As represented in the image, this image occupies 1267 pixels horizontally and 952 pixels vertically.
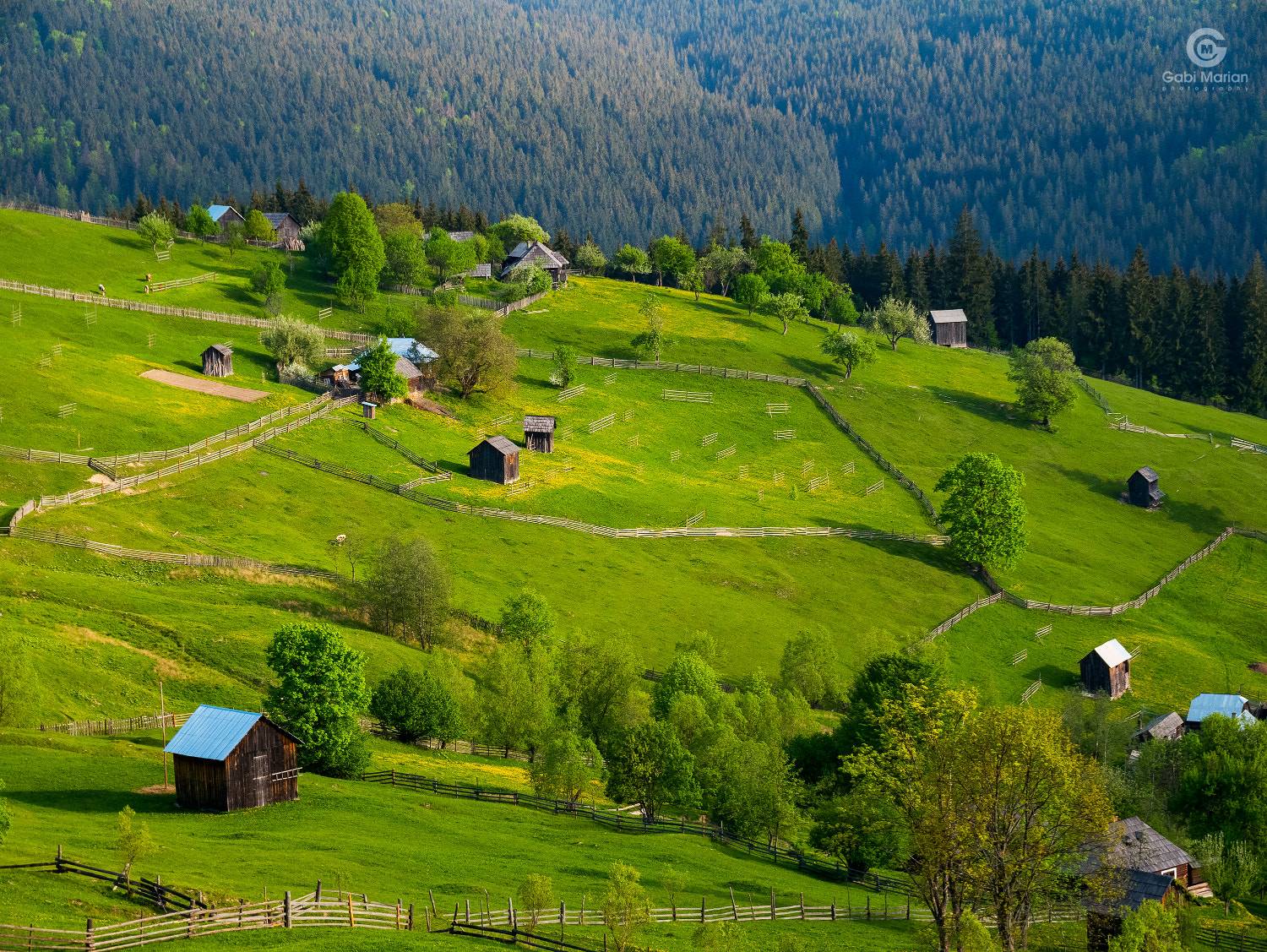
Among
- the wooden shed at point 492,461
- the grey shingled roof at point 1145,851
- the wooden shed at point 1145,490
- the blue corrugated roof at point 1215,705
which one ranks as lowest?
the blue corrugated roof at point 1215,705

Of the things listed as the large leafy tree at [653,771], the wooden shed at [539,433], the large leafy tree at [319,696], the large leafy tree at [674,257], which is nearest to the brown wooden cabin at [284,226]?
the large leafy tree at [674,257]

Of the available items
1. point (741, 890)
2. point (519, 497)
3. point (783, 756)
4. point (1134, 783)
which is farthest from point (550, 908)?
point (519, 497)

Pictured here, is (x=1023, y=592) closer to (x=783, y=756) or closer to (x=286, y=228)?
(x=783, y=756)

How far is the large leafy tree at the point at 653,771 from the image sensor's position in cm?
6131

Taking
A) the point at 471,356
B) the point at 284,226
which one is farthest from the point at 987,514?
the point at 284,226

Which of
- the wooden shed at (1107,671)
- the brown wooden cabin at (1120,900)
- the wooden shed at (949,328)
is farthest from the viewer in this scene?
the wooden shed at (949,328)

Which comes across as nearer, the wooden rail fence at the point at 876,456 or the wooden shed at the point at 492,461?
the wooden shed at the point at 492,461

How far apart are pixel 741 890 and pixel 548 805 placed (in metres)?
12.9

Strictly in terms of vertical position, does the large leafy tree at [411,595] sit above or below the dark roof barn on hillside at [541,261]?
below

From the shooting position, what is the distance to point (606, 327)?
159 metres

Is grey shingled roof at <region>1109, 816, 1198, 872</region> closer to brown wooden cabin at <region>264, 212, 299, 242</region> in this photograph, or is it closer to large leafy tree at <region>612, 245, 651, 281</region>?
large leafy tree at <region>612, 245, 651, 281</region>

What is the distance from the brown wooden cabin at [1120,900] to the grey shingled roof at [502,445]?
68.1 m

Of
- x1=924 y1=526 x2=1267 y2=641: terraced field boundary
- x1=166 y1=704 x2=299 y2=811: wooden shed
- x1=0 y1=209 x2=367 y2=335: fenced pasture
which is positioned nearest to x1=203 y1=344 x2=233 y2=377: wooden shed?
x1=0 y1=209 x2=367 y2=335: fenced pasture

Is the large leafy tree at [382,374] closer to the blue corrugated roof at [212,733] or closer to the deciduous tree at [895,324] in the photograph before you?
the blue corrugated roof at [212,733]
